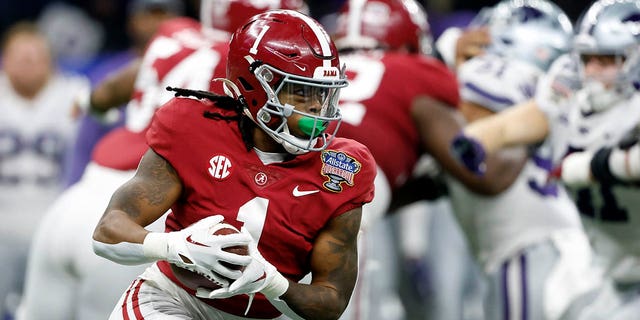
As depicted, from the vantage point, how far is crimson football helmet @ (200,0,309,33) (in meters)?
5.35

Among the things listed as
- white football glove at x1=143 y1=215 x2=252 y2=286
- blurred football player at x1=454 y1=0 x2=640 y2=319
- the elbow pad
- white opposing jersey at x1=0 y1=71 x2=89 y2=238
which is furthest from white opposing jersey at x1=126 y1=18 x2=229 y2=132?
white opposing jersey at x1=0 y1=71 x2=89 y2=238

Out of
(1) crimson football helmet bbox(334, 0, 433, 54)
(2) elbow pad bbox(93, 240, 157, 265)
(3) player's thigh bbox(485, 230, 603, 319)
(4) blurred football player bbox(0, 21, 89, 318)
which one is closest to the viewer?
(2) elbow pad bbox(93, 240, 157, 265)

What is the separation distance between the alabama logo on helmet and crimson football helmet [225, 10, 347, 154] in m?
0.04

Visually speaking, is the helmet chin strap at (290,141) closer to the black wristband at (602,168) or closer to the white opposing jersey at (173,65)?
the white opposing jersey at (173,65)

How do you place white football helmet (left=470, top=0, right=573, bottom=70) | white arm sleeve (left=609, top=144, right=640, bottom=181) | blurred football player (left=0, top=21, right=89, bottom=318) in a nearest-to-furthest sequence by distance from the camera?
white arm sleeve (left=609, top=144, right=640, bottom=181)
white football helmet (left=470, top=0, right=573, bottom=70)
blurred football player (left=0, top=21, right=89, bottom=318)

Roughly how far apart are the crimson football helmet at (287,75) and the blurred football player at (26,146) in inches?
177

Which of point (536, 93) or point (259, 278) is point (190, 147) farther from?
point (536, 93)

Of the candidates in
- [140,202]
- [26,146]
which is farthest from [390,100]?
[26,146]

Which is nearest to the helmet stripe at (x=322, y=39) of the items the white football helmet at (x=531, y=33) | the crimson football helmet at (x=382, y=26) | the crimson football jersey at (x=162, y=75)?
the crimson football jersey at (x=162, y=75)

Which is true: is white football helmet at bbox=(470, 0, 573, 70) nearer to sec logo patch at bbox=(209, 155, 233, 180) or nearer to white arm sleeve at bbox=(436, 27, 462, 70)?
Result: white arm sleeve at bbox=(436, 27, 462, 70)

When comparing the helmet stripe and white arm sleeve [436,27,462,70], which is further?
white arm sleeve [436,27,462,70]

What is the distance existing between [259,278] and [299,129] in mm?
513

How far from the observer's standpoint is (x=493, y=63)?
19.0 ft

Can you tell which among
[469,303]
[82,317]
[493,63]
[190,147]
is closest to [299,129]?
[190,147]
